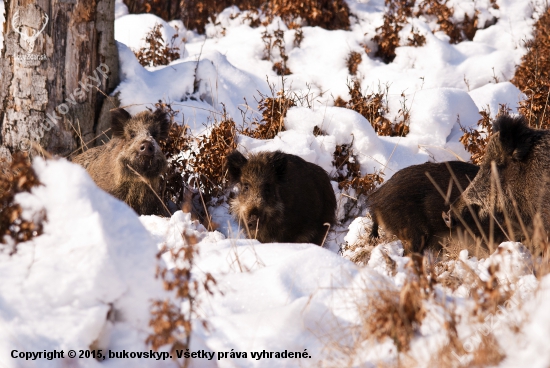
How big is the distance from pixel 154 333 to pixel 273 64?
31.1 ft

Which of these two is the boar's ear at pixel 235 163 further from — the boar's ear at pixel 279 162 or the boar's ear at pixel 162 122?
the boar's ear at pixel 162 122

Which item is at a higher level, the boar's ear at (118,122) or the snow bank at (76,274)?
the snow bank at (76,274)

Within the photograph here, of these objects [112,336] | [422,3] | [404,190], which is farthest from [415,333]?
[422,3]

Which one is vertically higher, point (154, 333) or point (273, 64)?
point (154, 333)

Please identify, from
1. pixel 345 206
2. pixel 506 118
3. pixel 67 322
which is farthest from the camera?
pixel 345 206

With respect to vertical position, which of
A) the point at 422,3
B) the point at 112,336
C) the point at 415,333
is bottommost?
the point at 422,3

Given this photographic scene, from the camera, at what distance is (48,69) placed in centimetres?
754

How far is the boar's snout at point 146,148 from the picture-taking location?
7.05 meters

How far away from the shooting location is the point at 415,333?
3053 mm

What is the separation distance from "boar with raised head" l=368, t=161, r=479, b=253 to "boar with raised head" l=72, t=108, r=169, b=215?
2.57 meters

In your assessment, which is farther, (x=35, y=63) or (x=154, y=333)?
(x=35, y=63)

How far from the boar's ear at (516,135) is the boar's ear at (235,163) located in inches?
106

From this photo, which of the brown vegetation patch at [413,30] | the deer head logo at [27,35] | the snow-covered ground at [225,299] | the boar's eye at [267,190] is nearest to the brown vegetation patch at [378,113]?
the boar's eye at [267,190]

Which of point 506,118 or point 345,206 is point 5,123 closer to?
point 345,206
